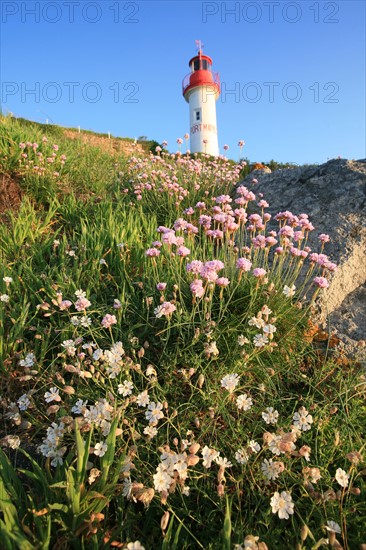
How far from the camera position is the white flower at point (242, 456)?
1.50 metres

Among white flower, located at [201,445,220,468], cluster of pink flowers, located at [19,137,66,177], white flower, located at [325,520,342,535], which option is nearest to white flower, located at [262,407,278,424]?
white flower, located at [201,445,220,468]

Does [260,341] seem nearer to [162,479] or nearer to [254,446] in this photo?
[254,446]

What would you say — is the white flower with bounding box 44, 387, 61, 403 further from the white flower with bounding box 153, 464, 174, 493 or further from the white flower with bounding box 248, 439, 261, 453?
the white flower with bounding box 248, 439, 261, 453

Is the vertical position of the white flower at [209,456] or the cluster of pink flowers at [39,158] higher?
the cluster of pink flowers at [39,158]

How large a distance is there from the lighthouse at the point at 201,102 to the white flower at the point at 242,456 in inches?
906

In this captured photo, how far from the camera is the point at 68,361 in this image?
2221 millimetres

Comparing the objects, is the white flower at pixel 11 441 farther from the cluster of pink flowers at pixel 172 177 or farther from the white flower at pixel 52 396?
the cluster of pink flowers at pixel 172 177

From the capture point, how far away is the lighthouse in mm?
23016

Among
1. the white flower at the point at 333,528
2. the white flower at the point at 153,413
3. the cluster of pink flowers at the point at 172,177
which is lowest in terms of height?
the white flower at the point at 333,528

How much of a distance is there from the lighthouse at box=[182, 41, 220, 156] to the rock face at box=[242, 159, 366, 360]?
19.3m

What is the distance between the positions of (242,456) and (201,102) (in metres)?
25.0

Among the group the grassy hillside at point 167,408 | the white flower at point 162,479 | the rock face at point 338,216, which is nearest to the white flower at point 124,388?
the grassy hillside at point 167,408

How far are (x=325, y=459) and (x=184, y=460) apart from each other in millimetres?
741

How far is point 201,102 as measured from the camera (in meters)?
23.2
